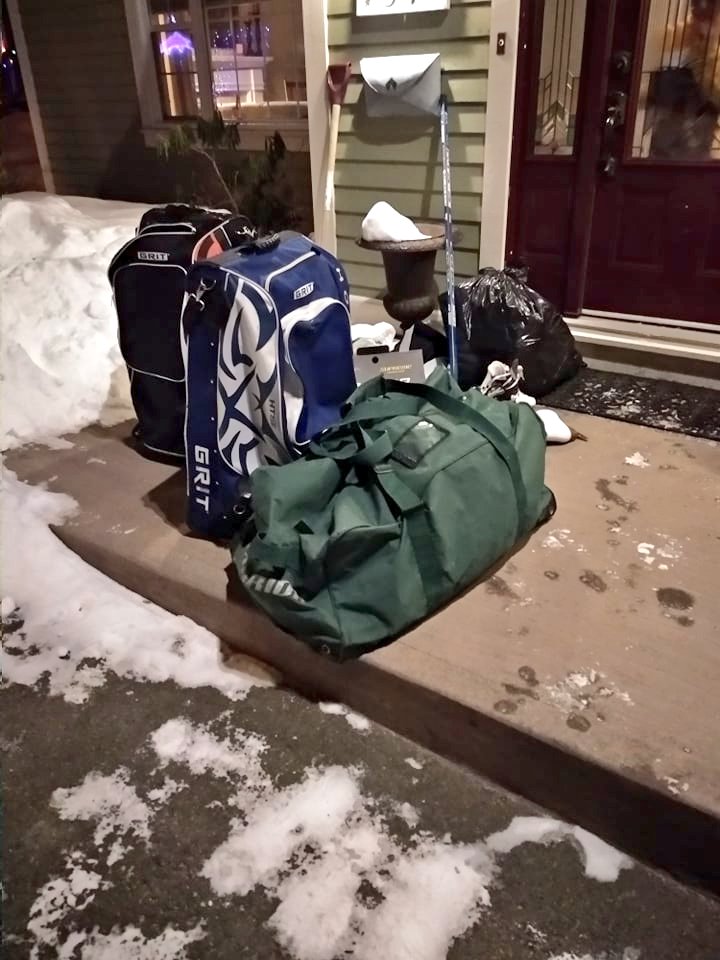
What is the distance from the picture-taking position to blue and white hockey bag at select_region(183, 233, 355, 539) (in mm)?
1614

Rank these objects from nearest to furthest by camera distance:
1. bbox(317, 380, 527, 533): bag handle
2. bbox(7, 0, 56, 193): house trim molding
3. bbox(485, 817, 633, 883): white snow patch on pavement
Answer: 1. bbox(485, 817, 633, 883): white snow patch on pavement
2. bbox(317, 380, 527, 533): bag handle
3. bbox(7, 0, 56, 193): house trim molding

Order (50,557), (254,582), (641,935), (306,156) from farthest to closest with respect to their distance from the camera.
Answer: (306,156)
(50,557)
(254,582)
(641,935)

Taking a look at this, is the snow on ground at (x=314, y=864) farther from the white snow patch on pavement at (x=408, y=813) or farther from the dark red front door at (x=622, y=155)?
the dark red front door at (x=622, y=155)

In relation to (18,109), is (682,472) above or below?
below

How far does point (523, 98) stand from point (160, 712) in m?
2.47

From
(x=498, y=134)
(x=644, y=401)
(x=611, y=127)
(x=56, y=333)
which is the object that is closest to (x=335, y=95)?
(x=498, y=134)

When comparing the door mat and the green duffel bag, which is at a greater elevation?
the green duffel bag

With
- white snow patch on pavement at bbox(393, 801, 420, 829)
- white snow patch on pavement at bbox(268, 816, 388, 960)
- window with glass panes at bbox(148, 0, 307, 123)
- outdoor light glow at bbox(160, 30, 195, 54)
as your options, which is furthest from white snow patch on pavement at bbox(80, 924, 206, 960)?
outdoor light glow at bbox(160, 30, 195, 54)

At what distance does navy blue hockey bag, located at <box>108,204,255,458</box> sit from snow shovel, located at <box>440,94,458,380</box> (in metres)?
0.75

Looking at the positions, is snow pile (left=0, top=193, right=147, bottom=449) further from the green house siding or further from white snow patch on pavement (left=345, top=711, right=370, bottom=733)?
white snow patch on pavement (left=345, top=711, right=370, bottom=733)

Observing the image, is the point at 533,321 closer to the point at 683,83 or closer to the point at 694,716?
the point at 683,83

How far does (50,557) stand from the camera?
6.29ft

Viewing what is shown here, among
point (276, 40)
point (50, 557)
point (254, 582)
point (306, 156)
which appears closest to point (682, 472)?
point (254, 582)

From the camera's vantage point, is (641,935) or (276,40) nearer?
(641,935)
